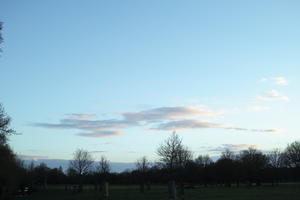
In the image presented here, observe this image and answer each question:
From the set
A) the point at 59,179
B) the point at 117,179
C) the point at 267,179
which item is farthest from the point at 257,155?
the point at 59,179

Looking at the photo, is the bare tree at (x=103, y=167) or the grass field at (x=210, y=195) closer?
the grass field at (x=210, y=195)

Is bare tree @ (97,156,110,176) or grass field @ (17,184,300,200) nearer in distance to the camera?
grass field @ (17,184,300,200)

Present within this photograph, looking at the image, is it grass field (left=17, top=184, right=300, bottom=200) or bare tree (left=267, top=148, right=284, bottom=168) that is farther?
bare tree (left=267, top=148, right=284, bottom=168)

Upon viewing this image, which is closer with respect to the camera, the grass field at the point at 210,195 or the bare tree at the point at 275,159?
the grass field at the point at 210,195

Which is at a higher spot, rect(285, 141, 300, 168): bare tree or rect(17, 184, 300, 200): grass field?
rect(285, 141, 300, 168): bare tree

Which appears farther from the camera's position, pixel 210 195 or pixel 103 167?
pixel 103 167

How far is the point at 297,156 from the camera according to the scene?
9800 cm

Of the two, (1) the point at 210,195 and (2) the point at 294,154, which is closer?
(1) the point at 210,195

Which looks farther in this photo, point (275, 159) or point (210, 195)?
point (275, 159)

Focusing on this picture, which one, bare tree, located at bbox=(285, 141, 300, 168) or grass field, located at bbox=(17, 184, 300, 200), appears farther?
bare tree, located at bbox=(285, 141, 300, 168)

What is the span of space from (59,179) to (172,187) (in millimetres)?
132641

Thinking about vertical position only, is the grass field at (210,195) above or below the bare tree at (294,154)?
below

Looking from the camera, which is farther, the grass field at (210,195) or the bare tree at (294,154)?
the bare tree at (294,154)

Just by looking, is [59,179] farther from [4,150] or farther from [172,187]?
[172,187]
